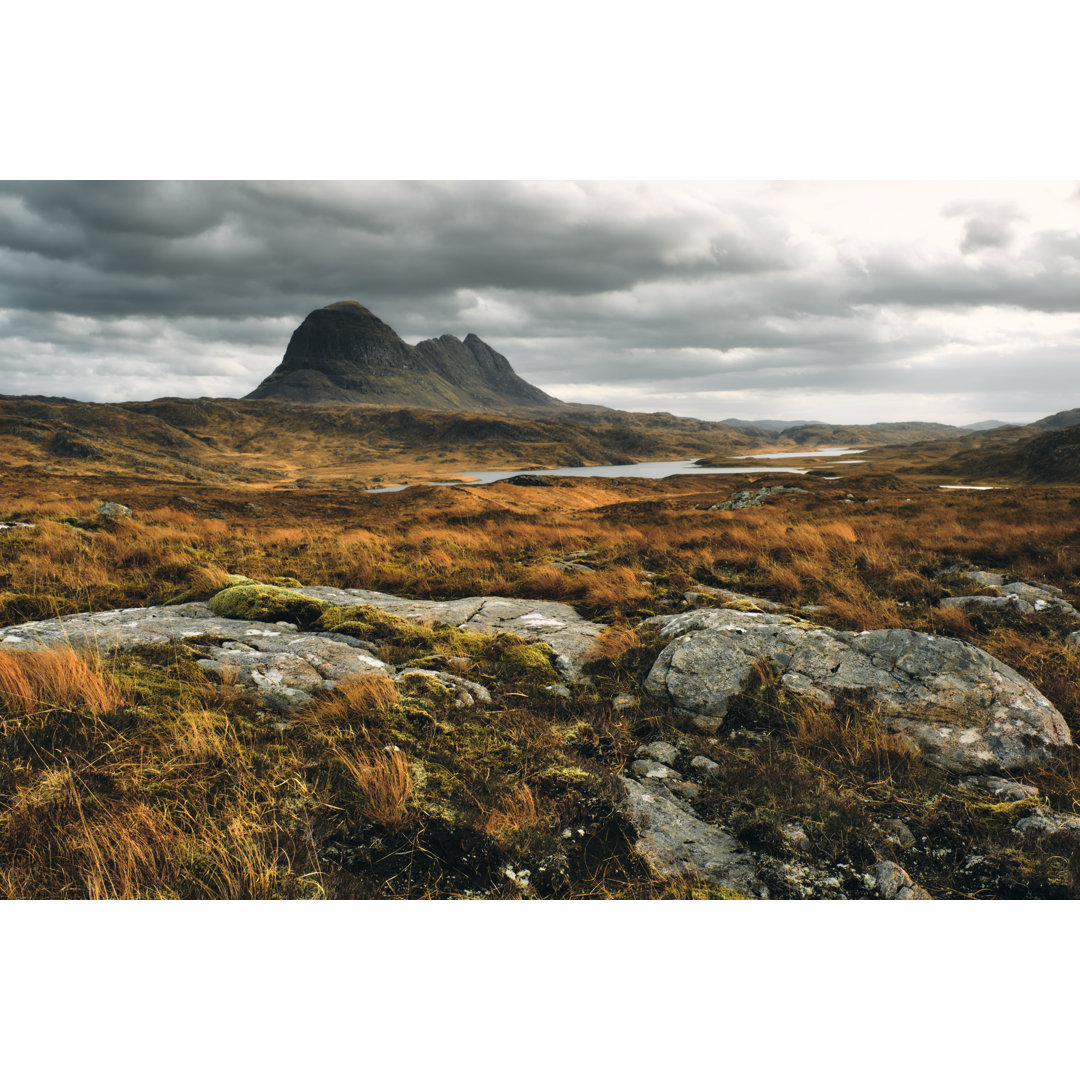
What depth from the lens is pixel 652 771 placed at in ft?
13.3

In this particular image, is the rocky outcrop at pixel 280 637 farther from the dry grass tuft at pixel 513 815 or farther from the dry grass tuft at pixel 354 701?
the dry grass tuft at pixel 513 815

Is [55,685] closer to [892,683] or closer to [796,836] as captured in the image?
[796,836]

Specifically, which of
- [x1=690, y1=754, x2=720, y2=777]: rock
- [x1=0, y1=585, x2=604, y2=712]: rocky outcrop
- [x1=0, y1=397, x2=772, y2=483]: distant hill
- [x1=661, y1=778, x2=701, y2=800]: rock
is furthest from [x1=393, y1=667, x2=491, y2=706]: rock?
[x1=0, y1=397, x2=772, y2=483]: distant hill

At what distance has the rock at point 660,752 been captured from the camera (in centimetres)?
425

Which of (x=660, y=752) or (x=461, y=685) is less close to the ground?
(x=461, y=685)

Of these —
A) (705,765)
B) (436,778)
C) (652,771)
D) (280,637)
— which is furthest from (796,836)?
(280,637)

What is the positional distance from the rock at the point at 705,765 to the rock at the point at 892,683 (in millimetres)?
469

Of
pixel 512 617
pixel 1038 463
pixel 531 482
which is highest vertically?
pixel 1038 463

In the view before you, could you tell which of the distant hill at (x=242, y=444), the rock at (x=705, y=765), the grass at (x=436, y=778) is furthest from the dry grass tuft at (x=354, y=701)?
the distant hill at (x=242, y=444)

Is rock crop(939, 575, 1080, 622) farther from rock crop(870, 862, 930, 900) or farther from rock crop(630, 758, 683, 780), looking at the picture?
rock crop(630, 758, 683, 780)

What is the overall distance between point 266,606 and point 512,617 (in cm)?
318
